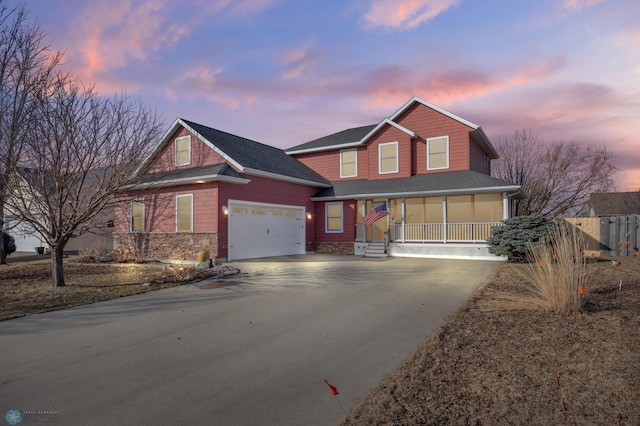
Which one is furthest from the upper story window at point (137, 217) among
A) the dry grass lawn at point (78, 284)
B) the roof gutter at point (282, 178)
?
the roof gutter at point (282, 178)

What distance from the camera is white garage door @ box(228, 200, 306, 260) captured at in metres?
15.7

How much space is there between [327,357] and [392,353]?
2.80 ft

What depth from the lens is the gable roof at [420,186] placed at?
1603cm

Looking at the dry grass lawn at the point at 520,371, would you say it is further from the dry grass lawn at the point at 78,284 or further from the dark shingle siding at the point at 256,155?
the dark shingle siding at the point at 256,155

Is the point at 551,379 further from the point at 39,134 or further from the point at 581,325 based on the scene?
the point at 39,134

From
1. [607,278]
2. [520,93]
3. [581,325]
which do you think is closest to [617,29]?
[520,93]

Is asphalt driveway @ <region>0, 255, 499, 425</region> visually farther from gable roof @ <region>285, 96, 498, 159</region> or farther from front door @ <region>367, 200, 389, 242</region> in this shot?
gable roof @ <region>285, 96, 498, 159</region>

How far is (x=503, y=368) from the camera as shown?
395cm

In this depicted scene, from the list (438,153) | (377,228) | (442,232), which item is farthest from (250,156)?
(442,232)

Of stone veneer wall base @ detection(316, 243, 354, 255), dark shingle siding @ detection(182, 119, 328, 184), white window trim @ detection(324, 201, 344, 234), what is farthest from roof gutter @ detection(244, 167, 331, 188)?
stone veneer wall base @ detection(316, 243, 354, 255)

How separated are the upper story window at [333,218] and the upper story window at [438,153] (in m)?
5.28

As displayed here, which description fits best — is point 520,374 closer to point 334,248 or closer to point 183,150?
point 334,248

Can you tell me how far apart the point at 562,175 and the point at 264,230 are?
73.3 ft

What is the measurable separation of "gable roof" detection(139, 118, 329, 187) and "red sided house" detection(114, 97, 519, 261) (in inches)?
3.7
